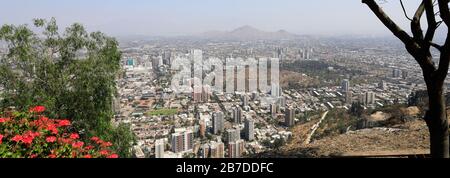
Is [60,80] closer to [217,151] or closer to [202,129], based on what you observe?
[217,151]

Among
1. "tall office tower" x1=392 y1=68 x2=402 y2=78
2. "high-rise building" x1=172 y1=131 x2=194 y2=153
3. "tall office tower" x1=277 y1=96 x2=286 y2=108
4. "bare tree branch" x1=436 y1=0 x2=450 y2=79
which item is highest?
"bare tree branch" x1=436 y1=0 x2=450 y2=79

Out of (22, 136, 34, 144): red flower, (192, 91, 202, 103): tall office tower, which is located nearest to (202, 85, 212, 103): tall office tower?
(192, 91, 202, 103): tall office tower

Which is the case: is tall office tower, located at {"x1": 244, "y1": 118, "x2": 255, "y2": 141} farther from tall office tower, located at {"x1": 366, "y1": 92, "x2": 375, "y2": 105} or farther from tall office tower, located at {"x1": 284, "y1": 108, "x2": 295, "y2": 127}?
tall office tower, located at {"x1": 366, "y1": 92, "x2": 375, "y2": 105}

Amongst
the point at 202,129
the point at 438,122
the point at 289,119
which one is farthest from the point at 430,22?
the point at 289,119

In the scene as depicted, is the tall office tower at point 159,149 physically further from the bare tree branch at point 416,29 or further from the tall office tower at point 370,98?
the tall office tower at point 370,98

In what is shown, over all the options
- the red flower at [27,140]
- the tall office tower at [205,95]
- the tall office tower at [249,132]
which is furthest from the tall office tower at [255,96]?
the red flower at [27,140]

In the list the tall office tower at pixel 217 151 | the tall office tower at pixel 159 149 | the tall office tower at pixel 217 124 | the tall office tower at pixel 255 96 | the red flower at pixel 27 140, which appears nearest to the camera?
the red flower at pixel 27 140

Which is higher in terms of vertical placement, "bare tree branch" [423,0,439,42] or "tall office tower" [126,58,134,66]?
"bare tree branch" [423,0,439,42]
